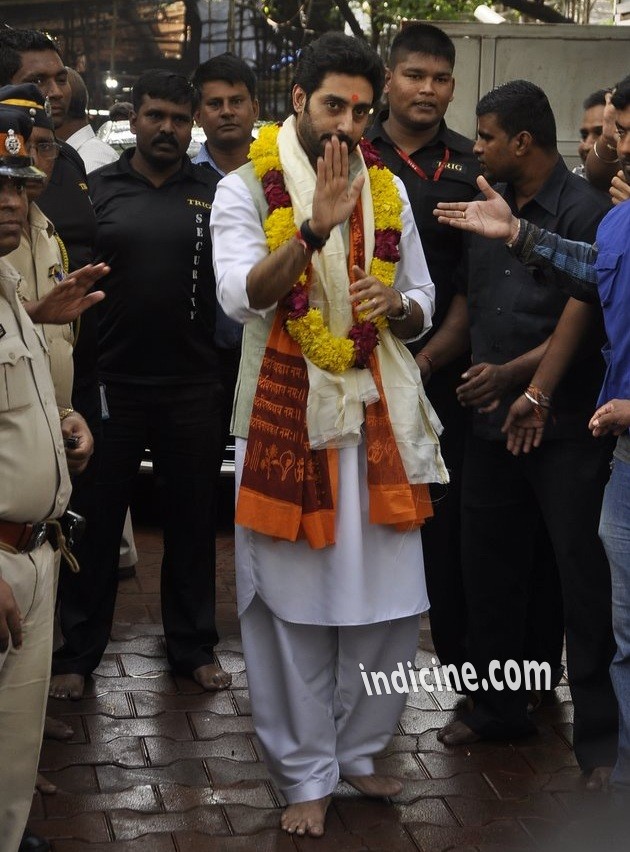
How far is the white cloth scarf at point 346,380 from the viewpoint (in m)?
4.09

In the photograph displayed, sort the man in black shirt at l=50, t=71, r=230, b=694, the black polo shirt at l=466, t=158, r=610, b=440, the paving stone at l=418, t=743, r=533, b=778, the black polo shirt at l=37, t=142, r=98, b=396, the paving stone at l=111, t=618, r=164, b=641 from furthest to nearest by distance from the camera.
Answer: the paving stone at l=111, t=618, r=164, b=641 → the man in black shirt at l=50, t=71, r=230, b=694 → the black polo shirt at l=37, t=142, r=98, b=396 → the paving stone at l=418, t=743, r=533, b=778 → the black polo shirt at l=466, t=158, r=610, b=440

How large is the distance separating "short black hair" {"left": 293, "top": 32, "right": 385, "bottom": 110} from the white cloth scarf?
17 cm

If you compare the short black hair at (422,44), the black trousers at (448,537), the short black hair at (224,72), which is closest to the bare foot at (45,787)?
the black trousers at (448,537)

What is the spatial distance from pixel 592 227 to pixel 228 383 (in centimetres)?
221

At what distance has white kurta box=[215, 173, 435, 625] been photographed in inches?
163

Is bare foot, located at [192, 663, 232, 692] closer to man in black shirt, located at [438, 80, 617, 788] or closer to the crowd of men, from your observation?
the crowd of men

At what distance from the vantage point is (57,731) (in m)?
4.88

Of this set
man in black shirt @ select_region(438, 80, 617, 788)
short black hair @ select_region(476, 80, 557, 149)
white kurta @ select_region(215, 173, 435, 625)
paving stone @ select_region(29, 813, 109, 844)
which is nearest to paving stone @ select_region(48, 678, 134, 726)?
paving stone @ select_region(29, 813, 109, 844)

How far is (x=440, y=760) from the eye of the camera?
15.6 feet

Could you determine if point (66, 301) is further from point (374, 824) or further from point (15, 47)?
point (15, 47)

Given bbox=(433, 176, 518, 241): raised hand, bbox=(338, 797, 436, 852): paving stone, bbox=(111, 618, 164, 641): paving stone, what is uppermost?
bbox=(433, 176, 518, 241): raised hand

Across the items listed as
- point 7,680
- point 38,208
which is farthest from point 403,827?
point 38,208

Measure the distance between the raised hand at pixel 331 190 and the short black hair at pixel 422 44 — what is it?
173cm

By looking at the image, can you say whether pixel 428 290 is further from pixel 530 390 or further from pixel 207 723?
pixel 207 723
